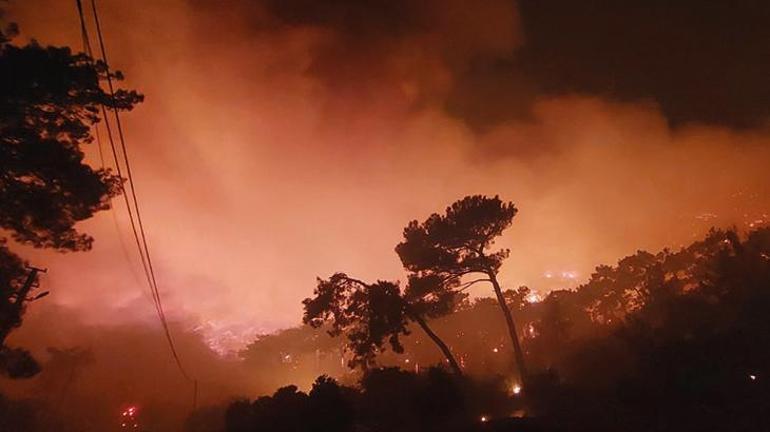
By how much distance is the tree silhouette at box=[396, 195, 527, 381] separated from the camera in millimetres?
25719

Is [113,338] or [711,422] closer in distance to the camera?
[711,422]

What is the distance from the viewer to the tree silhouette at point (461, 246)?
84.4 feet

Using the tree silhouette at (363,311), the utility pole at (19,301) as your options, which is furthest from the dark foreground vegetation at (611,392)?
the utility pole at (19,301)

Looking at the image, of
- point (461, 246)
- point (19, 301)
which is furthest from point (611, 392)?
point (19, 301)

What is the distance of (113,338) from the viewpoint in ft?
413

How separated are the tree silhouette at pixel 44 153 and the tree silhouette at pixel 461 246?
17068 mm

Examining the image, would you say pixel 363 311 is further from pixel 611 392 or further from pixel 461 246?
pixel 611 392

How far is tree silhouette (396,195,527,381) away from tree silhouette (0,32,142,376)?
17068 mm

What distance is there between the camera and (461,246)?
2609 cm

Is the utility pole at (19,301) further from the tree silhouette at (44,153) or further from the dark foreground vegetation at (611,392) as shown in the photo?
the dark foreground vegetation at (611,392)

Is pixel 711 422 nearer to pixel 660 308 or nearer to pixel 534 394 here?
pixel 534 394

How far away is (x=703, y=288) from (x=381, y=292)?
31.3 m

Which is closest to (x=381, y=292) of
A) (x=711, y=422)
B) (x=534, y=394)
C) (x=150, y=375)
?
(x=534, y=394)

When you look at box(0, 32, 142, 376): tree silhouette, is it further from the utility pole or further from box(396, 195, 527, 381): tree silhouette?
box(396, 195, 527, 381): tree silhouette
